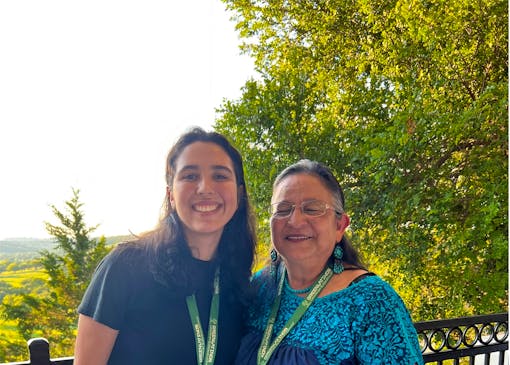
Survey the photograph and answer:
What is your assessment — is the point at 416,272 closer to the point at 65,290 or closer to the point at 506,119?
the point at 506,119

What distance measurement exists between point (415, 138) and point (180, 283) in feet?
9.74

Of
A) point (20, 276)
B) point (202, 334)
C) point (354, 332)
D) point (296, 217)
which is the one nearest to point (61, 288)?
point (20, 276)

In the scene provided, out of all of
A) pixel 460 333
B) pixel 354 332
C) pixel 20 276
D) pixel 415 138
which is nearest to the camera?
pixel 354 332

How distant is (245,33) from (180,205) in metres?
5.02

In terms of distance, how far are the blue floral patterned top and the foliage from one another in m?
2.63

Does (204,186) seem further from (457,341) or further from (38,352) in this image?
(457,341)

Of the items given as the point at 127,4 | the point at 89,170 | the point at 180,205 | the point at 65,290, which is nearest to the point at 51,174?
the point at 89,170

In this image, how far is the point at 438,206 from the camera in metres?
3.88

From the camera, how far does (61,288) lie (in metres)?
16.3

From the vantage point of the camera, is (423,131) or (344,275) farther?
(423,131)

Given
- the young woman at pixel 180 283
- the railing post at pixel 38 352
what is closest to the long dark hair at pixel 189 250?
the young woman at pixel 180 283

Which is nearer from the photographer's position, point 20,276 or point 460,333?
point 460,333

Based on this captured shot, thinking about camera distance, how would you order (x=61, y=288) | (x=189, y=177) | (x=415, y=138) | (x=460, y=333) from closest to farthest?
(x=189, y=177)
(x=460, y=333)
(x=415, y=138)
(x=61, y=288)

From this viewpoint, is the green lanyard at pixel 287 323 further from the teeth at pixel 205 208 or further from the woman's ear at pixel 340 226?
the teeth at pixel 205 208
